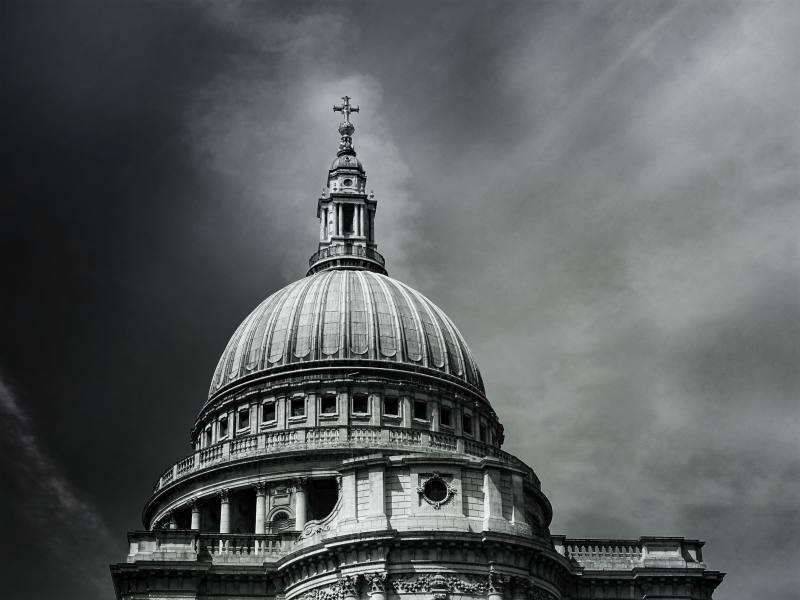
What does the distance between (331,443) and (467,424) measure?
476 inches

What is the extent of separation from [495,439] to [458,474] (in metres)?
29.6

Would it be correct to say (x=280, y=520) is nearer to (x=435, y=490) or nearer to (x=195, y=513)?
(x=195, y=513)

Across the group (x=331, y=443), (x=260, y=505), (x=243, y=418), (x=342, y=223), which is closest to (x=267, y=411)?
(x=243, y=418)

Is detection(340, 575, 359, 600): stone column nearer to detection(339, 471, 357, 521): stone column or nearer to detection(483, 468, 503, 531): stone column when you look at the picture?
detection(339, 471, 357, 521): stone column

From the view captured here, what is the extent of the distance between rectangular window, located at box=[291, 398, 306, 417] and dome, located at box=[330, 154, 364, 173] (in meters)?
23.5

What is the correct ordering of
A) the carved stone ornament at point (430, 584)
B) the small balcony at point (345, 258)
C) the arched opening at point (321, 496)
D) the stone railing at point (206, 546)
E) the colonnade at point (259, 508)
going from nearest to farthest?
the carved stone ornament at point (430, 584)
the stone railing at point (206, 546)
the colonnade at point (259, 508)
the arched opening at point (321, 496)
the small balcony at point (345, 258)

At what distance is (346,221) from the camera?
107375mm

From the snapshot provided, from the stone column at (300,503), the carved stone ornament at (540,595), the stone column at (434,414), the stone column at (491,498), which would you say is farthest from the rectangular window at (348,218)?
the carved stone ornament at (540,595)

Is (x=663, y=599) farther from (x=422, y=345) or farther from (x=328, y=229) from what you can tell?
(x=328, y=229)

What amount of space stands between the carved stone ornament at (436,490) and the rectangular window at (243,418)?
89.4 ft

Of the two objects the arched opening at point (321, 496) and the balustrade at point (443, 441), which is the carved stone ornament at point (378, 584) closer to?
the arched opening at point (321, 496)

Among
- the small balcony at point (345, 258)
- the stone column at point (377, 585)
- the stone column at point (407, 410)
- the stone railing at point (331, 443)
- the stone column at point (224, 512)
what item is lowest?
the stone column at point (377, 585)

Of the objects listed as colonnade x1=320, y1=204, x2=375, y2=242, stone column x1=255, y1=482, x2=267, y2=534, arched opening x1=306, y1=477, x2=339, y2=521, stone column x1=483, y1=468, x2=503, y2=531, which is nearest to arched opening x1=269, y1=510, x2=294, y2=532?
stone column x1=255, y1=482, x2=267, y2=534

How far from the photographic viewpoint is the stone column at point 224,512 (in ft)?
281
